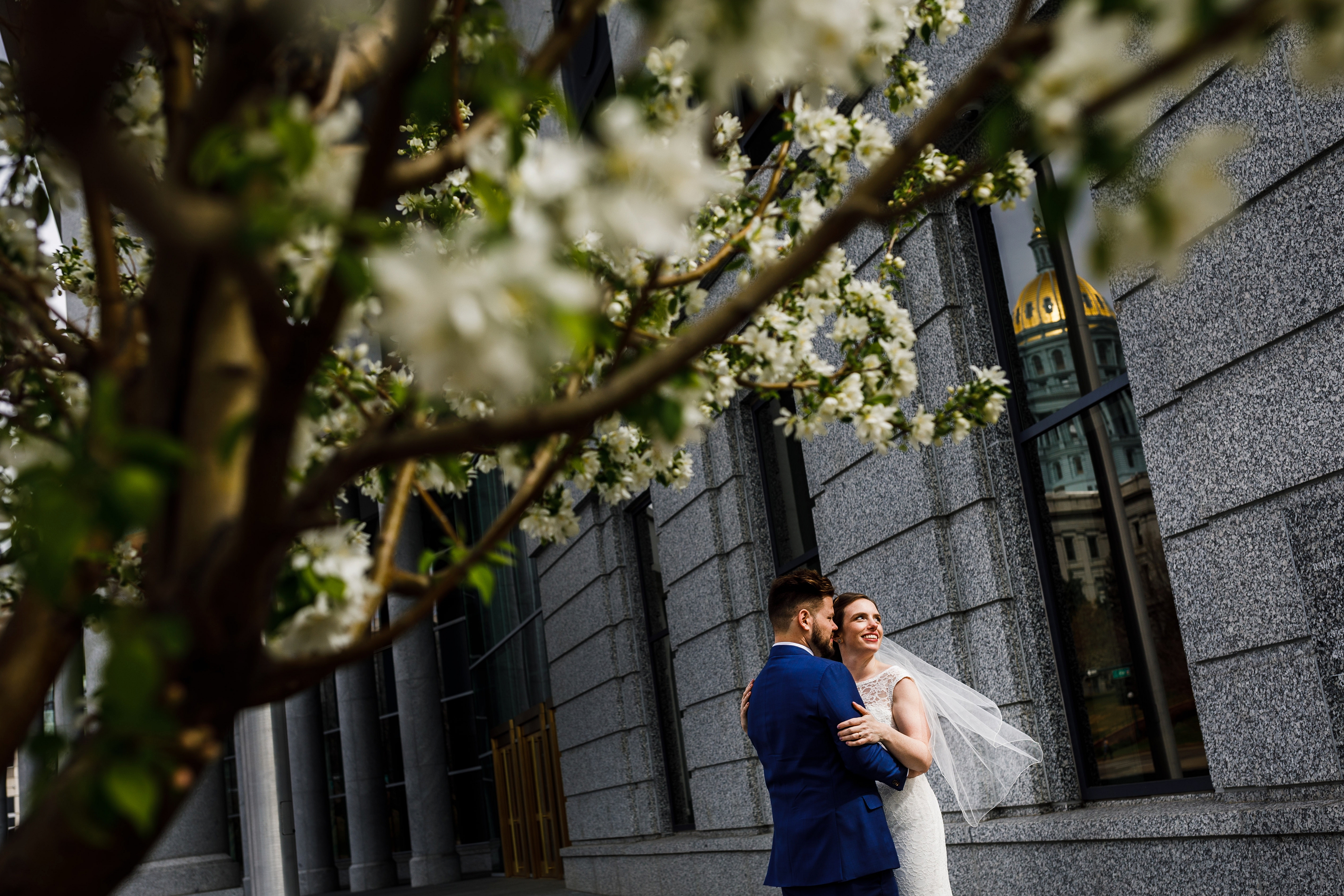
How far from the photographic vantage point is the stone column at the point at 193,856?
17.2m

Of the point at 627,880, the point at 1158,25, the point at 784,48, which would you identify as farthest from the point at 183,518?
the point at 627,880

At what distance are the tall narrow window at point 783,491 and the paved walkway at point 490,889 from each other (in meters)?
Result: 7.25

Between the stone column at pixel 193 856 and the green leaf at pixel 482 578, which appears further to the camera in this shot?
the stone column at pixel 193 856

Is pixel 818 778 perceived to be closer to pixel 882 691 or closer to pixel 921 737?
pixel 921 737

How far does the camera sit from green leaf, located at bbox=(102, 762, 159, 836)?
1286 mm

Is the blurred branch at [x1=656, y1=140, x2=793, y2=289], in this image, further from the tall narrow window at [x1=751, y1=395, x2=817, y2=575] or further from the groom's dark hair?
the tall narrow window at [x1=751, y1=395, x2=817, y2=575]

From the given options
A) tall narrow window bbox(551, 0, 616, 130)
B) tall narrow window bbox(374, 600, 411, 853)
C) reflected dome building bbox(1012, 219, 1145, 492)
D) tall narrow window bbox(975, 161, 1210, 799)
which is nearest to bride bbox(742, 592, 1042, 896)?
tall narrow window bbox(975, 161, 1210, 799)

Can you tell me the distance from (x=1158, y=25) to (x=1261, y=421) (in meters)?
3.65

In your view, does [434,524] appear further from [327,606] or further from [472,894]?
[327,606]

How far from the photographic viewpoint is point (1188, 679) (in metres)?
5.24

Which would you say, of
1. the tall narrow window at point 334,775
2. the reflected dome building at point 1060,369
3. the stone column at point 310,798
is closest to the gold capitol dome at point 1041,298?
the reflected dome building at point 1060,369

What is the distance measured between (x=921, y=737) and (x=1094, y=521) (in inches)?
78.4

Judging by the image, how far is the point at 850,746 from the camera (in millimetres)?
4180

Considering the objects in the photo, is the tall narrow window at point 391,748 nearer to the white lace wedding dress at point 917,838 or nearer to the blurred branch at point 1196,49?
the white lace wedding dress at point 917,838
